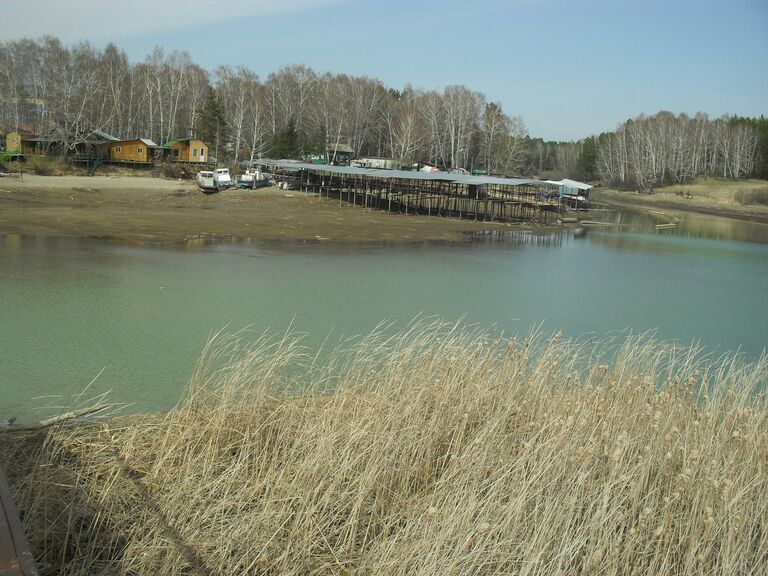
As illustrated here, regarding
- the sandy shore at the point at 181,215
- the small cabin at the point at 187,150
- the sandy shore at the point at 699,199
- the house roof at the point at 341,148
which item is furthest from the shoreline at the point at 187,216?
the sandy shore at the point at 699,199

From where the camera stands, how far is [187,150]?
146 ft

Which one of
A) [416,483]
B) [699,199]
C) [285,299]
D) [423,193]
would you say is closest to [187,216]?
[285,299]


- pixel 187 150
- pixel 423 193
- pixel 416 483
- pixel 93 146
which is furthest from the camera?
pixel 187 150

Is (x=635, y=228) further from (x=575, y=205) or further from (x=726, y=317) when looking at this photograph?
(x=726, y=317)

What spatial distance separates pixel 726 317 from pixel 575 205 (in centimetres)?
3400

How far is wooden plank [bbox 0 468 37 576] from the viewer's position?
2.06 m

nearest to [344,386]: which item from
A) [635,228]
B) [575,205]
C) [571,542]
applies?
[571,542]

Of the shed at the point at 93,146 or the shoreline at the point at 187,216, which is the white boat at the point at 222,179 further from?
the shed at the point at 93,146

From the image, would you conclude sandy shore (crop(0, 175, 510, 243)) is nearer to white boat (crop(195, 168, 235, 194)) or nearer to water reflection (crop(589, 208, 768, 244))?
white boat (crop(195, 168, 235, 194))

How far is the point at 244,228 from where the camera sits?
24266mm

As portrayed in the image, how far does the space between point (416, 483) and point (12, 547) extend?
2.70 m

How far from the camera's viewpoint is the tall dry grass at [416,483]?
3.58m

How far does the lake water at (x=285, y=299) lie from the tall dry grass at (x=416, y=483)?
2319 mm

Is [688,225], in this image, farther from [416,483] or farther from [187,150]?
[416,483]
